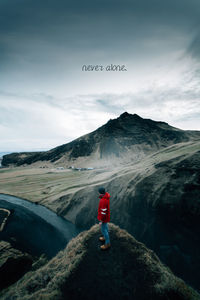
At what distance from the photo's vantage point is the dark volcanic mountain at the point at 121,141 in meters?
120

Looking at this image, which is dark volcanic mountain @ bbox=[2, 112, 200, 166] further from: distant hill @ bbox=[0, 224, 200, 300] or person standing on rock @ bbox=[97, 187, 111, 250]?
person standing on rock @ bbox=[97, 187, 111, 250]

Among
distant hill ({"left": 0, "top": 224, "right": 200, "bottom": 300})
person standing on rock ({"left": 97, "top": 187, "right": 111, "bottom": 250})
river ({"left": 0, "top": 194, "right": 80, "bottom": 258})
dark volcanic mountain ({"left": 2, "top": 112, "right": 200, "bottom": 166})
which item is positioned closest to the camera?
distant hill ({"left": 0, "top": 224, "right": 200, "bottom": 300})

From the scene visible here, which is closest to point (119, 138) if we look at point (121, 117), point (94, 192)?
point (121, 117)

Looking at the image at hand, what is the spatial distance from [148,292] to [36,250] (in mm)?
13527

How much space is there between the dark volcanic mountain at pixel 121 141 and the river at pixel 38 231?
294ft

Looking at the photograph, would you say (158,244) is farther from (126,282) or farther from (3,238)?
(3,238)

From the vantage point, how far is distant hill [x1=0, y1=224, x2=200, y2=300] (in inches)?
266

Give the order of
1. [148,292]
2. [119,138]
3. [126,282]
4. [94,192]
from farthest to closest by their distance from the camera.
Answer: [119,138] < [94,192] < [126,282] < [148,292]

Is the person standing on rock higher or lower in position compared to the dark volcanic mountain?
lower

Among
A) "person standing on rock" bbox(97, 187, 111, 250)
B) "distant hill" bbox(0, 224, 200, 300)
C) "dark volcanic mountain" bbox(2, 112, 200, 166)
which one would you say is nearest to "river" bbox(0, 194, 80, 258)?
"distant hill" bbox(0, 224, 200, 300)

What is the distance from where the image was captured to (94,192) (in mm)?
22453

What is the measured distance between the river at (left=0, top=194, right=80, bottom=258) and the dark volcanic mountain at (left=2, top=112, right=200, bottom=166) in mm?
89692

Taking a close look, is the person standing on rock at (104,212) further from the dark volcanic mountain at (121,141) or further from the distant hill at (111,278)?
the dark volcanic mountain at (121,141)

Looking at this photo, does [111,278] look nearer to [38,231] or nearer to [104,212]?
[104,212]
